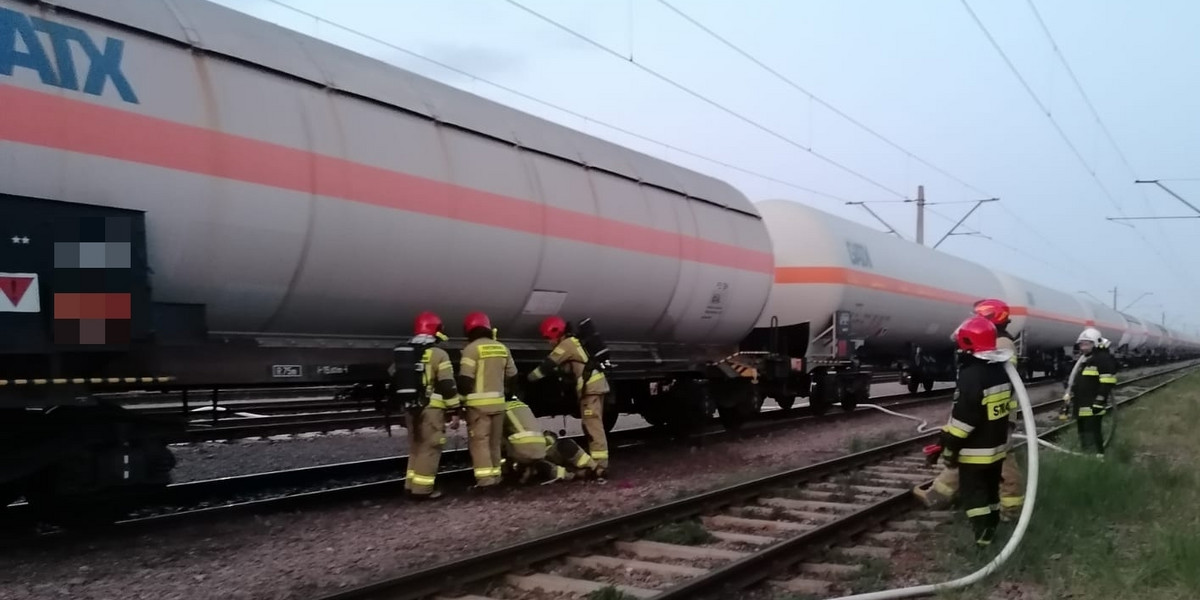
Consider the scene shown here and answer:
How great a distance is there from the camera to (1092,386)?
34.8 feet

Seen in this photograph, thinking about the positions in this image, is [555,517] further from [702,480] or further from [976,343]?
[976,343]

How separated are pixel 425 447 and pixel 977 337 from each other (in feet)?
15.2

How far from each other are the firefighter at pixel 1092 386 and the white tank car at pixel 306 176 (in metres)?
4.99

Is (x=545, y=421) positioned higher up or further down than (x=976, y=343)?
further down

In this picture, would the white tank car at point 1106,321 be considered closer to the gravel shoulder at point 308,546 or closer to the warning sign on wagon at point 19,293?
the gravel shoulder at point 308,546

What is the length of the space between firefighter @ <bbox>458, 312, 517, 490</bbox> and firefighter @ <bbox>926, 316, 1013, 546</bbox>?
4.00m

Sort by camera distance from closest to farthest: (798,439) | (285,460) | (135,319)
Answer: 1. (135,319)
2. (285,460)
3. (798,439)

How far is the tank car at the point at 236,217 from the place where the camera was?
5395mm

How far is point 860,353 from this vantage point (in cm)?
1903

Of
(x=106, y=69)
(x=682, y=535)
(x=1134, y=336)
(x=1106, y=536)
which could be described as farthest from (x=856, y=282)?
(x=1134, y=336)

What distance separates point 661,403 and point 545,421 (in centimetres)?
601

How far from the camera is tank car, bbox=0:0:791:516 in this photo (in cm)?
539

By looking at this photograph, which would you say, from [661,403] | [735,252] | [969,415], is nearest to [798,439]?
[661,403]

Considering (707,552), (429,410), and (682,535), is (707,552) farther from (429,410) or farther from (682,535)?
(429,410)
